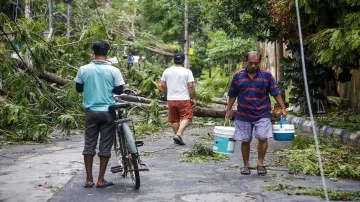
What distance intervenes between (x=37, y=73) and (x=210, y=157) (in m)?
5.94

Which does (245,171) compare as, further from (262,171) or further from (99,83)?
(99,83)

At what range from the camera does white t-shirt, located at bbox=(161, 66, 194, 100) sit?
13078mm

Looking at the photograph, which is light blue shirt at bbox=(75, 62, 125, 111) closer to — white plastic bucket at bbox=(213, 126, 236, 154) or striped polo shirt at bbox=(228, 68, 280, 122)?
white plastic bucket at bbox=(213, 126, 236, 154)

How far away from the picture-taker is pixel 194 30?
5262 centimetres

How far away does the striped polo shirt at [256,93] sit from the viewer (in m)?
9.26

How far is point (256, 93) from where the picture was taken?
9.25 m

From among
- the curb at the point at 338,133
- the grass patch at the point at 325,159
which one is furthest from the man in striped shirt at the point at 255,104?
the curb at the point at 338,133

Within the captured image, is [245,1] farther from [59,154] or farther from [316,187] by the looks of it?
[316,187]

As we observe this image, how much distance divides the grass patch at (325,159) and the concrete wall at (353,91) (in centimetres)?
426

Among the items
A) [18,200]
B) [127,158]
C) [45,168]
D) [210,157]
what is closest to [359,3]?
[210,157]

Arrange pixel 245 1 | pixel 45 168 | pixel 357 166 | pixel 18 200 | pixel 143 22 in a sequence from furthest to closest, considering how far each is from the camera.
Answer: pixel 143 22 < pixel 245 1 < pixel 45 168 < pixel 357 166 < pixel 18 200

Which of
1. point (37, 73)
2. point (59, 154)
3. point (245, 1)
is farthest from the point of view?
point (245, 1)

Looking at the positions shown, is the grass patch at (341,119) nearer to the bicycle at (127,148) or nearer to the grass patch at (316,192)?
the grass patch at (316,192)

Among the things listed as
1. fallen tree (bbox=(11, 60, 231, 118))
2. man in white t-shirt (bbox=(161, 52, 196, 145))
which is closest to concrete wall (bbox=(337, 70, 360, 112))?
fallen tree (bbox=(11, 60, 231, 118))
